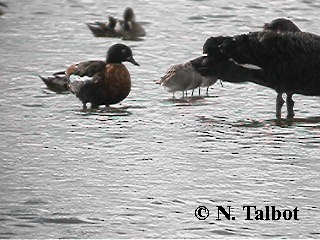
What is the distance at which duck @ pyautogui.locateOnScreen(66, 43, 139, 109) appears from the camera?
509 inches

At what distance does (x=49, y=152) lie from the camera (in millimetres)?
10484

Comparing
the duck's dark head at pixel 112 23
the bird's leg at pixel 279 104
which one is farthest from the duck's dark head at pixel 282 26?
the duck's dark head at pixel 112 23

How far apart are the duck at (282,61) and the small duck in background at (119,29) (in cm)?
421

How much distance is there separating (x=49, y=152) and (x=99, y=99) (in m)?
2.52

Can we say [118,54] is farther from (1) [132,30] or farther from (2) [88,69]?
(1) [132,30]

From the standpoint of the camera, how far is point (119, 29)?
56.0ft

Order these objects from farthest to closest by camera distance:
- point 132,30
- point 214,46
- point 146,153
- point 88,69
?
point 132,30, point 88,69, point 214,46, point 146,153

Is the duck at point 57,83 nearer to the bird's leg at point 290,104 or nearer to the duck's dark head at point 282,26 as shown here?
the duck's dark head at point 282,26

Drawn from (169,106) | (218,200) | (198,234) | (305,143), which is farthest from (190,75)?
(198,234)

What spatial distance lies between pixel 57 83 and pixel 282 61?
2.74 meters

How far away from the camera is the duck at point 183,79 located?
13461 millimetres

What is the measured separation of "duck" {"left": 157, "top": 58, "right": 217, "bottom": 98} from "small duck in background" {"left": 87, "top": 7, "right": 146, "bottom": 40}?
9.51ft

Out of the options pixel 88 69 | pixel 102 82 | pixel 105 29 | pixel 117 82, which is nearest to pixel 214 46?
pixel 117 82

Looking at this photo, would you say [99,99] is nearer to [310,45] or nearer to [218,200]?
[310,45]
